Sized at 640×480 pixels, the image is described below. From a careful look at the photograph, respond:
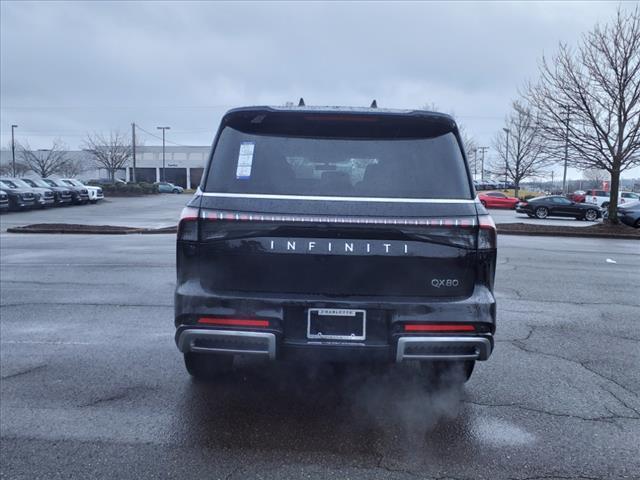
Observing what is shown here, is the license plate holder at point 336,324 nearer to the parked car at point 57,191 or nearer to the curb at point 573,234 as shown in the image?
the curb at point 573,234

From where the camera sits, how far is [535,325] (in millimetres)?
6934

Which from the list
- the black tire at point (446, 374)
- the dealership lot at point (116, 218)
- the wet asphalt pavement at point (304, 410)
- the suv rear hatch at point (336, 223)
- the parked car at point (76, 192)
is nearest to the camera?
the wet asphalt pavement at point (304, 410)

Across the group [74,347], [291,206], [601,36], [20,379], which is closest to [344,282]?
[291,206]

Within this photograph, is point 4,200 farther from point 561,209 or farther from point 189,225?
point 189,225

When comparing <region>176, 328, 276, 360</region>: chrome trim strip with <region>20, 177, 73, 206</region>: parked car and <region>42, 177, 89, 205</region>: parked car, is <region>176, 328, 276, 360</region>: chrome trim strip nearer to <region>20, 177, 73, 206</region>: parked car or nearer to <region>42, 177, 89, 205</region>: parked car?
<region>20, 177, 73, 206</region>: parked car

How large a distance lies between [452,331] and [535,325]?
373cm

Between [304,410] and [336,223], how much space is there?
1511 millimetres

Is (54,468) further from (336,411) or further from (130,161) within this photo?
(130,161)

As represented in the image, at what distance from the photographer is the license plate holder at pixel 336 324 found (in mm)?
3637

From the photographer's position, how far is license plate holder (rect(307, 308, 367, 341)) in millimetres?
3637

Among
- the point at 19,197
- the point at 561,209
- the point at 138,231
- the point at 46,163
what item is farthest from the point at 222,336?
the point at 46,163

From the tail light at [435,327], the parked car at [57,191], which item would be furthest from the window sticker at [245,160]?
the parked car at [57,191]

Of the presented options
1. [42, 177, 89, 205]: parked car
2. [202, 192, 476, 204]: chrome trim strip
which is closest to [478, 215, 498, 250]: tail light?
[202, 192, 476, 204]: chrome trim strip

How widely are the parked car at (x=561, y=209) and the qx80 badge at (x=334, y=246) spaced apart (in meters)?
30.9
